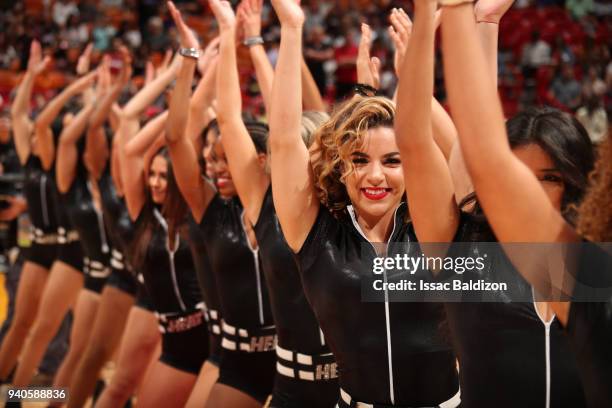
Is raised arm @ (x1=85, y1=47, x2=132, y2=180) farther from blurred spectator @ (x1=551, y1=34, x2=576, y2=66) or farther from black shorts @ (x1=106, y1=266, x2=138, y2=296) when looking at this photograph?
blurred spectator @ (x1=551, y1=34, x2=576, y2=66)

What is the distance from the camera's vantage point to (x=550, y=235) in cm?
168

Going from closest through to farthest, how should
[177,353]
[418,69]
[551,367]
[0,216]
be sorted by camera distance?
[418,69] → [551,367] → [177,353] → [0,216]

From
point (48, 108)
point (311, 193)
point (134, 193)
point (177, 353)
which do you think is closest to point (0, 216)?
point (48, 108)

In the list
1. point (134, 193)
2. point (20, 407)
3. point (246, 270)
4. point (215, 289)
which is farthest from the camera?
point (20, 407)

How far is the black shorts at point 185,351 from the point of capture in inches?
164

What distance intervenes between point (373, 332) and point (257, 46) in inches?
57.6

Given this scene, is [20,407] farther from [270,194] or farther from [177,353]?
[270,194]

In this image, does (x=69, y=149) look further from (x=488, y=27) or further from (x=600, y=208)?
(x=600, y=208)

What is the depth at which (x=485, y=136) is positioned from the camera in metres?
1.65

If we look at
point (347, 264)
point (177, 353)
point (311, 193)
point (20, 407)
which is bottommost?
point (20, 407)

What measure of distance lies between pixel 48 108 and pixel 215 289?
2478mm

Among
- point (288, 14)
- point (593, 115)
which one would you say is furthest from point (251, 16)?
point (593, 115)

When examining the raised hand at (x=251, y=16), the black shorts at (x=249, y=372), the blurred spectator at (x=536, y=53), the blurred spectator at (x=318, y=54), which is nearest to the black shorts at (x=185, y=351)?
the black shorts at (x=249, y=372)

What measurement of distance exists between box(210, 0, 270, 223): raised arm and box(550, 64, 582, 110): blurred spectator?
1059 cm
